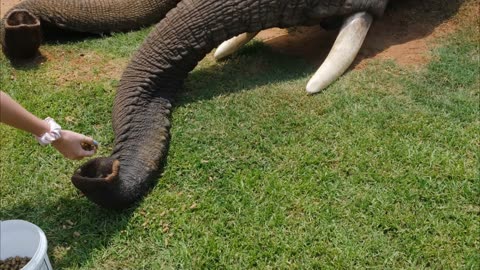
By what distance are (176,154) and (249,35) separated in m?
1.59

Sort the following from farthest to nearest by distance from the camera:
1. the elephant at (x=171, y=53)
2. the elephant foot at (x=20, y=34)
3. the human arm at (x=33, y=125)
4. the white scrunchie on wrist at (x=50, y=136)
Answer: the elephant foot at (x=20, y=34)
the elephant at (x=171, y=53)
the white scrunchie on wrist at (x=50, y=136)
the human arm at (x=33, y=125)

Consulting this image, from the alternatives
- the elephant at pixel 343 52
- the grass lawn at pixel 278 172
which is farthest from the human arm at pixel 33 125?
the elephant at pixel 343 52

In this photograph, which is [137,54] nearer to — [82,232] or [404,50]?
[82,232]

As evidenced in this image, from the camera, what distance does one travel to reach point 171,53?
13.9ft

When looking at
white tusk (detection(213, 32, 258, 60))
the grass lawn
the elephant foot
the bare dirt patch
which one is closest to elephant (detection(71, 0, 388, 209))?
the grass lawn

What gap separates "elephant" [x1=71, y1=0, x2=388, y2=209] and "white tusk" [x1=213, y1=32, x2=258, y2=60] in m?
0.50

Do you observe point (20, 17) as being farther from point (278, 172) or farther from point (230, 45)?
point (278, 172)

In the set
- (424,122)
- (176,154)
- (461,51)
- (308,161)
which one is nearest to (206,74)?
(176,154)

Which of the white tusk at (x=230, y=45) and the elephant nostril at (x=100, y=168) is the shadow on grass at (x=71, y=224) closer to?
the elephant nostril at (x=100, y=168)

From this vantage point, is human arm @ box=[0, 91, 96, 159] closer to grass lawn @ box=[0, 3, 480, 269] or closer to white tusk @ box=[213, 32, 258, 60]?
grass lawn @ box=[0, 3, 480, 269]

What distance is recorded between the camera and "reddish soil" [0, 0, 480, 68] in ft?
Answer: 15.9

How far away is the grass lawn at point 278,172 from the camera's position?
10.4 feet

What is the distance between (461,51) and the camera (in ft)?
16.0

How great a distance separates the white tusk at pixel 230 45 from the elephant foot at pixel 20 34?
158 cm
